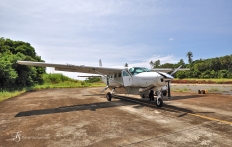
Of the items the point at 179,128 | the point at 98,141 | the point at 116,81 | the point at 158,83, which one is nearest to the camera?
the point at 98,141

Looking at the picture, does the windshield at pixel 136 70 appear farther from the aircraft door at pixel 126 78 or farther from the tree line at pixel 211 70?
the tree line at pixel 211 70

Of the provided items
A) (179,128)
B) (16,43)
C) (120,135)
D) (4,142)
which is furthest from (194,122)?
(16,43)

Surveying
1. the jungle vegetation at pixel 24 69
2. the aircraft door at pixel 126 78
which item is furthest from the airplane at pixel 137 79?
the jungle vegetation at pixel 24 69

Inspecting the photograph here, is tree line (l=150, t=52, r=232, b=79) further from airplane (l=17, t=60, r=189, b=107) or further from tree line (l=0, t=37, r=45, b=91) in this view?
tree line (l=0, t=37, r=45, b=91)

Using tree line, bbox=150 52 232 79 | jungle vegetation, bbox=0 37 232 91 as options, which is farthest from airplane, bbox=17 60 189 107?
tree line, bbox=150 52 232 79

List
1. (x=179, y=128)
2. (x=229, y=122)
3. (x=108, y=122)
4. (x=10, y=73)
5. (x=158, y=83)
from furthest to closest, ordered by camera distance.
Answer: (x=10, y=73) < (x=158, y=83) < (x=108, y=122) < (x=229, y=122) < (x=179, y=128)

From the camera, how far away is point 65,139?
4.49m

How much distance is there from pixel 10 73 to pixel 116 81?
16296 millimetres

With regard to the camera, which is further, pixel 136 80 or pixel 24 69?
pixel 24 69

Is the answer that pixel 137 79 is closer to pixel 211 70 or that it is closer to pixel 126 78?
pixel 126 78

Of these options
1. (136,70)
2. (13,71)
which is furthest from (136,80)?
(13,71)

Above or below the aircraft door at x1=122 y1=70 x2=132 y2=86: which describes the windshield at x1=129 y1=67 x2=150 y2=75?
above

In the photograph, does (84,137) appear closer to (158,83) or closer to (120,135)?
(120,135)

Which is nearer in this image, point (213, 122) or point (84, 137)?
point (84, 137)
